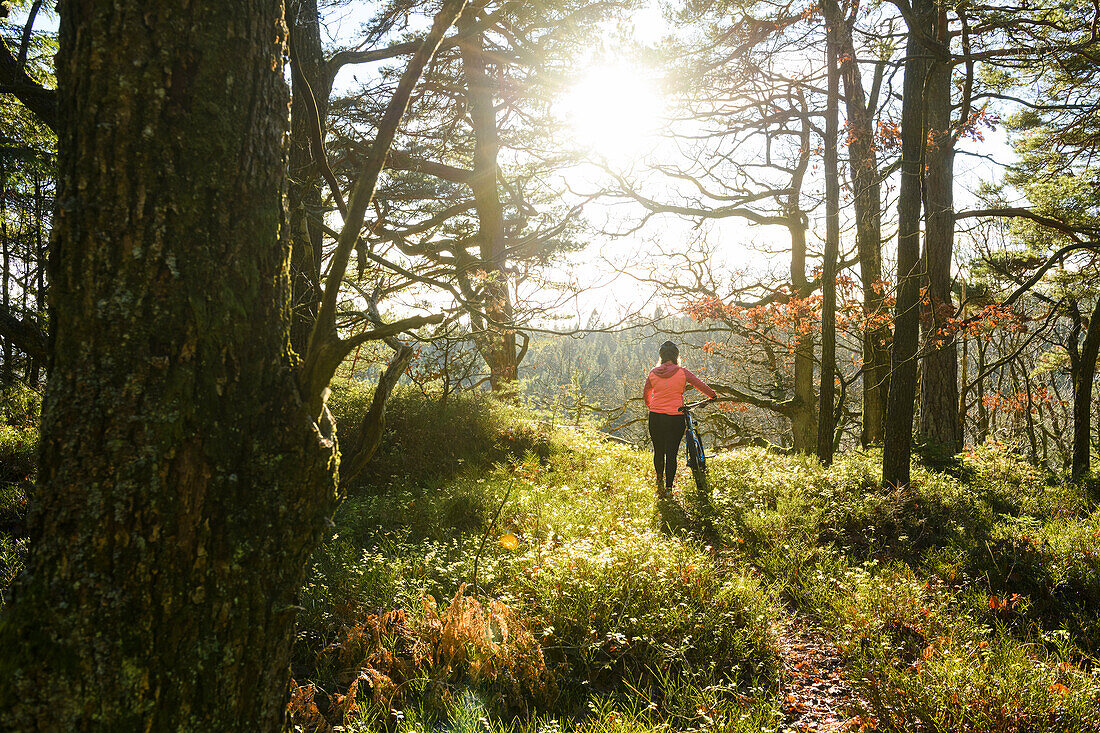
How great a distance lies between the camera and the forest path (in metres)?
3.07

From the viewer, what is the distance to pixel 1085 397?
8.66 meters

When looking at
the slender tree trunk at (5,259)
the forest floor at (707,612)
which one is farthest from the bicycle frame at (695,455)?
the slender tree trunk at (5,259)

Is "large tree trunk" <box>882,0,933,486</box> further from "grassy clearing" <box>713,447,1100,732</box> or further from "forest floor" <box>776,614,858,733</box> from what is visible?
"forest floor" <box>776,614,858,733</box>

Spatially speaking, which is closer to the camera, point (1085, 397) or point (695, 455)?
point (695, 455)

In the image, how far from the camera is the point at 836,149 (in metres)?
8.40

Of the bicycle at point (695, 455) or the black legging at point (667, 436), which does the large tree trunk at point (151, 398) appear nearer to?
the black legging at point (667, 436)

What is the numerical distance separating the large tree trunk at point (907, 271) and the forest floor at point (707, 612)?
559mm

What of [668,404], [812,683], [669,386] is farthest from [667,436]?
[812,683]

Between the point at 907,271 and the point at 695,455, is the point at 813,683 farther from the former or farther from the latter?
the point at 907,271

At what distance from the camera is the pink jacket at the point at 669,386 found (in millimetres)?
7090

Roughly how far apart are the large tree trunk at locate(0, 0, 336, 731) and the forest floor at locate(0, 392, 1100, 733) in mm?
1561

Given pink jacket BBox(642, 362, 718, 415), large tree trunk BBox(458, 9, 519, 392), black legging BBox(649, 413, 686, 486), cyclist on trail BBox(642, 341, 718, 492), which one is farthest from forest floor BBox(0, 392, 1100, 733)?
large tree trunk BBox(458, 9, 519, 392)

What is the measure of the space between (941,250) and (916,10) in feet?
15.7

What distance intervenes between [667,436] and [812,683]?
12.5 feet
